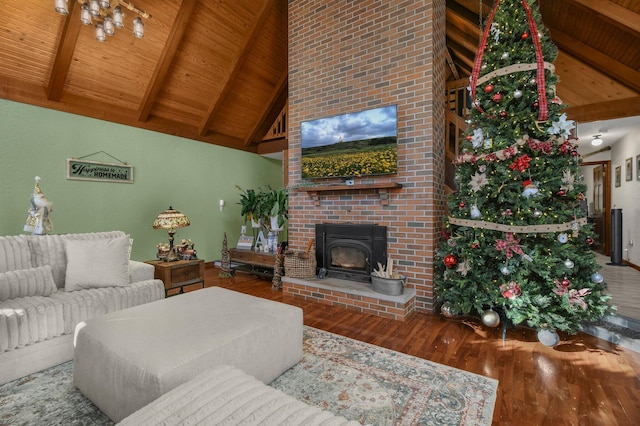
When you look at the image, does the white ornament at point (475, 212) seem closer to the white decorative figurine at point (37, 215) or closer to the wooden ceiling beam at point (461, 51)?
the wooden ceiling beam at point (461, 51)

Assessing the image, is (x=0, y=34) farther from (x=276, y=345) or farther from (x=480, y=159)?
(x=480, y=159)

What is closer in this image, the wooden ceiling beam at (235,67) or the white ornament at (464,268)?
the white ornament at (464,268)

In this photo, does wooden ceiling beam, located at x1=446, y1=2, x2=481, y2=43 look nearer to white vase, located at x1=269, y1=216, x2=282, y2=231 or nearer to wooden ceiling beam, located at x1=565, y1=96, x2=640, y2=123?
wooden ceiling beam, located at x1=565, y1=96, x2=640, y2=123

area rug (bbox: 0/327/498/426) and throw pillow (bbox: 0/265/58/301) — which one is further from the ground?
throw pillow (bbox: 0/265/58/301)

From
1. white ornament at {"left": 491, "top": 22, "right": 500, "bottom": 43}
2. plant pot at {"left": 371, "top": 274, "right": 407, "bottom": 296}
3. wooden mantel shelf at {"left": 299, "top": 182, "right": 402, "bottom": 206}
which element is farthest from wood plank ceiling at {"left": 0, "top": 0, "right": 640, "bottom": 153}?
plant pot at {"left": 371, "top": 274, "right": 407, "bottom": 296}

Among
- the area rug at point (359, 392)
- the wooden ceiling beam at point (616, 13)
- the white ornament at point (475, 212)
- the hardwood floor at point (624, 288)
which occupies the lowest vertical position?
the area rug at point (359, 392)

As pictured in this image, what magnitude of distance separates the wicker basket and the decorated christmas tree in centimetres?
160

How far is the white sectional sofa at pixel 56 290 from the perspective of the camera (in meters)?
1.96

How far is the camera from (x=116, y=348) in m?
1.56

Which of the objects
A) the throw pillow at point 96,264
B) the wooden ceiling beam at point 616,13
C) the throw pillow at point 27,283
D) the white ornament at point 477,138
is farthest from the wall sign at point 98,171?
the wooden ceiling beam at point 616,13

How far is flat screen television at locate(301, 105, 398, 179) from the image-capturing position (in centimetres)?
336

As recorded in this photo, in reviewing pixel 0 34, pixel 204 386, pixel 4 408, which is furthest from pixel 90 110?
pixel 204 386

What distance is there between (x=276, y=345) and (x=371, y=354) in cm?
80

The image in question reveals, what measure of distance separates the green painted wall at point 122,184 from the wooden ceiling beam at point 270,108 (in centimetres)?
49
